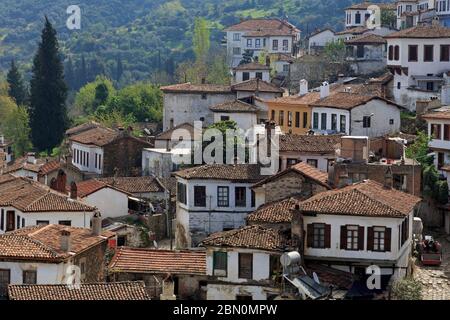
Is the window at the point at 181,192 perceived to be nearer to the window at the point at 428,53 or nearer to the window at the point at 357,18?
the window at the point at 428,53

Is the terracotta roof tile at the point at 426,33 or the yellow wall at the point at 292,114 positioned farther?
the terracotta roof tile at the point at 426,33

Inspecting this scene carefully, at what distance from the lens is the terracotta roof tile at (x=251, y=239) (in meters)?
40.6

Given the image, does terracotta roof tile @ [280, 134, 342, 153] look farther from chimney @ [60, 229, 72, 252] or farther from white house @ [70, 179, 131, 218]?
chimney @ [60, 229, 72, 252]

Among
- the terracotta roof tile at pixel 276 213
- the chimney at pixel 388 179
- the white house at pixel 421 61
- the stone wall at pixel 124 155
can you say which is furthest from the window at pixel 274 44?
the terracotta roof tile at pixel 276 213

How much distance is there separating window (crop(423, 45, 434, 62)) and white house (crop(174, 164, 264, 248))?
61.1ft

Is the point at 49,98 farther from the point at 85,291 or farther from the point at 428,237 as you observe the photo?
the point at 85,291

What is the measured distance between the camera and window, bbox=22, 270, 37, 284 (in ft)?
132

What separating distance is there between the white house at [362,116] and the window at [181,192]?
11.1 metres

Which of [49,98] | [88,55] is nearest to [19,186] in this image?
[49,98]

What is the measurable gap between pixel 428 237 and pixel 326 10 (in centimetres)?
13170

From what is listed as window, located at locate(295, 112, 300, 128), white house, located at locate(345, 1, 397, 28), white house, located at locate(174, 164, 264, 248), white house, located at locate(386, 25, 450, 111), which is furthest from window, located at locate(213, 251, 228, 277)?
white house, located at locate(345, 1, 397, 28)

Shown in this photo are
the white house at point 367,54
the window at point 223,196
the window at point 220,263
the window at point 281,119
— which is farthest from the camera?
the white house at point 367,54

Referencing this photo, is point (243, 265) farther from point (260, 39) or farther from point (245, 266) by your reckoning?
point (260, 39)

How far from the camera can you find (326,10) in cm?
17725
